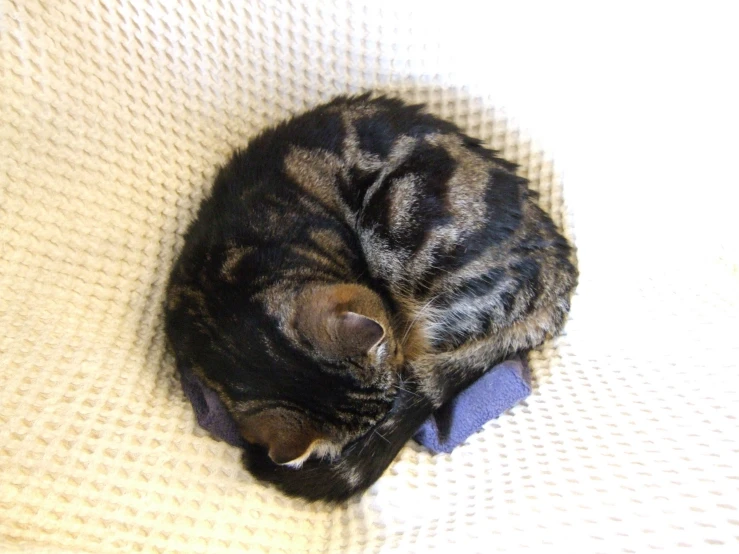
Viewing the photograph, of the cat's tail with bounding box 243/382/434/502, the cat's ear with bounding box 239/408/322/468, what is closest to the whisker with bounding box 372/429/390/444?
the cat's tail with bounding box 243/382/434/502

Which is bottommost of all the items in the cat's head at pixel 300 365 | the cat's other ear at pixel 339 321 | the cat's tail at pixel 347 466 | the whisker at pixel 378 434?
the cat's tail at pixel 347 466

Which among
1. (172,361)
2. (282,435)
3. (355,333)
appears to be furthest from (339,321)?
(172,361)

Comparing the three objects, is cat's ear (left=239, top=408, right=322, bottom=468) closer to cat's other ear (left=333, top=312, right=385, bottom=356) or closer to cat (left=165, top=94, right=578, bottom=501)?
cat (left=165, top=94, right=578, bottom=501)

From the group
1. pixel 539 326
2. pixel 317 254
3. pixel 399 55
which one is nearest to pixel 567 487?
pixel 539 326

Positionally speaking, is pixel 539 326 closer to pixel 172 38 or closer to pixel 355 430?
pixel 355 430

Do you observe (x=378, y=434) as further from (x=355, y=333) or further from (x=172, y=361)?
(x=172, y=361)

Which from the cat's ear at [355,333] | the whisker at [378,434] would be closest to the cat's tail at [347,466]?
the whisker at [378,434]

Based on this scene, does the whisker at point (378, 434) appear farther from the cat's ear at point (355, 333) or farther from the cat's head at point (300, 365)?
the cat's ear at point (355, 333)
